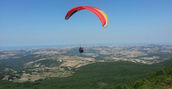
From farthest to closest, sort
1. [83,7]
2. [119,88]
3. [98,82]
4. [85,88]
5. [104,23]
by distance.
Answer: [98,82], [85,88], [119,88], [83,7], [104,23]

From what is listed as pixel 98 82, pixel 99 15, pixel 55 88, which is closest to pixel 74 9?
pixel 99 15

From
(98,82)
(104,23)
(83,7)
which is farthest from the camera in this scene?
(98,82)

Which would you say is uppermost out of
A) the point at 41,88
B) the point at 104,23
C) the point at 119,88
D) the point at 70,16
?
the point at 70,16

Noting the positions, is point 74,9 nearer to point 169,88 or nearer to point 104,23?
point 104,23

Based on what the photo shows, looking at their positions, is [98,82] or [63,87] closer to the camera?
[63,87]

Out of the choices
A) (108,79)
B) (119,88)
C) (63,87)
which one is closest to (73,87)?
(63,87)

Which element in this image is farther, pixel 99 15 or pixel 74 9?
pixel 74 9

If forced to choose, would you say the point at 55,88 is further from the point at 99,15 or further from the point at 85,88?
the point at 99,15

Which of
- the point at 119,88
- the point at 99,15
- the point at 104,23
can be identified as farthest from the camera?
the point at 119,88

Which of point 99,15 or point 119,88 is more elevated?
point 99,15
